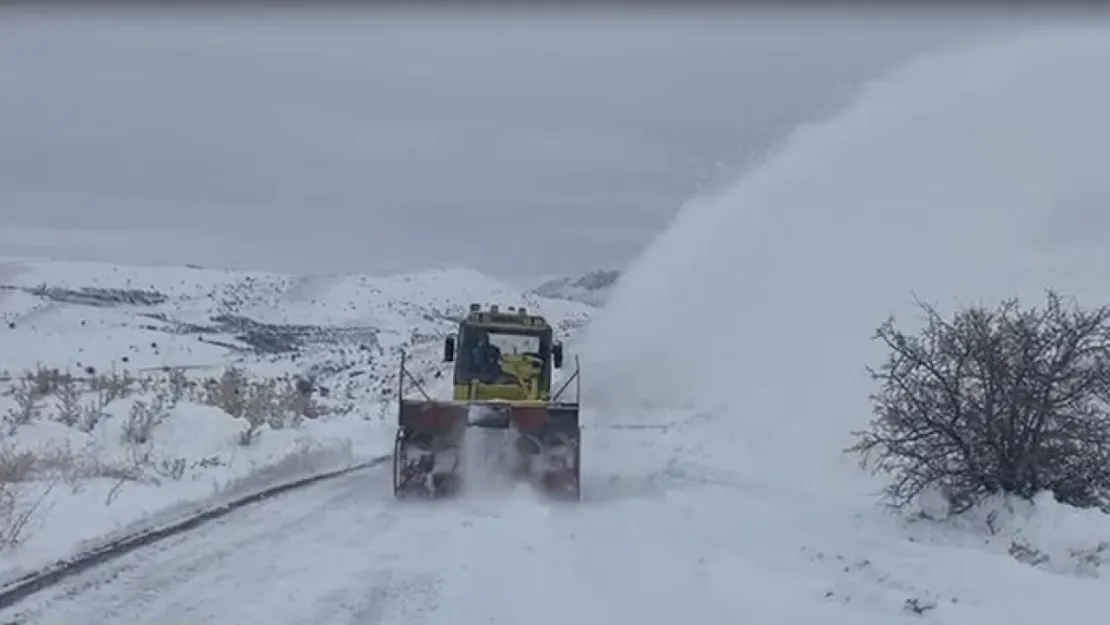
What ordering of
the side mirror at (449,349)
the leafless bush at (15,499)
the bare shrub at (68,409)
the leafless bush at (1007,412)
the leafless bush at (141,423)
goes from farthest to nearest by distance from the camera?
1. the bare shrub at (68,409)
2. the leafless bush at (141,423)
3. the side mirror at (449,349)
4. the leafless bush at (1007,412)
5. the leafless bush at (15,499)

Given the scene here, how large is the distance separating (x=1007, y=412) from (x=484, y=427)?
22.5ft

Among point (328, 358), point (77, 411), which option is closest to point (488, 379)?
point (77, 411)

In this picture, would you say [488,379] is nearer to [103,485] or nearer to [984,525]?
[103,485]

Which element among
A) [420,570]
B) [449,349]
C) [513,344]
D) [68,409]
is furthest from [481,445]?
[68,409]

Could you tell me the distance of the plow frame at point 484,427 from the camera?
680 inches

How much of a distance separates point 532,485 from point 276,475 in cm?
479

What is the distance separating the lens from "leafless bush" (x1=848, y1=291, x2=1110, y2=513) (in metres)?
13.4

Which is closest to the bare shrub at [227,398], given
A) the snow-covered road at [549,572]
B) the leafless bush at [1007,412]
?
the snow-covered road at [549,572]

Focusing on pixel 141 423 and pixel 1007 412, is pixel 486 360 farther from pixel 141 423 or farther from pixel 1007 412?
pixel 1007 412

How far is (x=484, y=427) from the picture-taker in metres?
17.6

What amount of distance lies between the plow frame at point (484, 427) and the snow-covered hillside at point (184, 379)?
2.40 m

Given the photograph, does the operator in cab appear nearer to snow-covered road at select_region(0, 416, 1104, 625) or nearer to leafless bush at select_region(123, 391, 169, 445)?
snow-covered road at select_region(0, 416, 1104, 625)

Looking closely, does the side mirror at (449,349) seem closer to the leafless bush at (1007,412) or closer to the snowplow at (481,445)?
the snowplow at (481,445)

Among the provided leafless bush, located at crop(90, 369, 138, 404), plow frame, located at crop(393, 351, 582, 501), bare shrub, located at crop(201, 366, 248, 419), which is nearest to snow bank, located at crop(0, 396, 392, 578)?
leafless bush, located at crop(90, 369, 138, 404)
